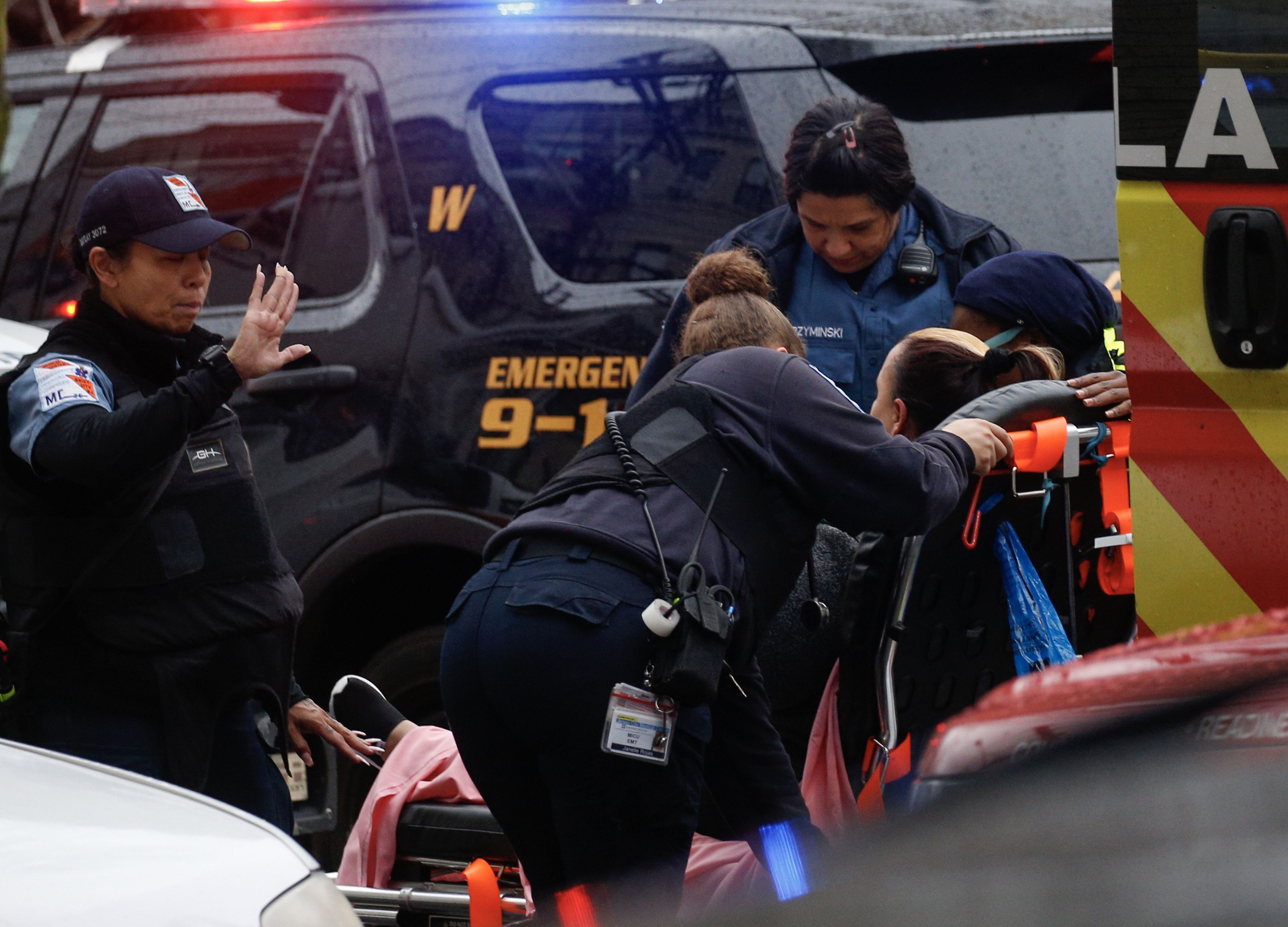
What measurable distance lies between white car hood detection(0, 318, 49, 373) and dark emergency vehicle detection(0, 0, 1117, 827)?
46cm

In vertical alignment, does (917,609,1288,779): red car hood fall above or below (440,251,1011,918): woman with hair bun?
above

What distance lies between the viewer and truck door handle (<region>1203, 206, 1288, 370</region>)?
2.52 m

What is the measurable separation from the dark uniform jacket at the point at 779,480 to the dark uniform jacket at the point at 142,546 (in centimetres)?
58

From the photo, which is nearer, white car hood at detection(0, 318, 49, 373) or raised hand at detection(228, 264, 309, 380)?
raised hand at detection(228, 264, 309, 380)

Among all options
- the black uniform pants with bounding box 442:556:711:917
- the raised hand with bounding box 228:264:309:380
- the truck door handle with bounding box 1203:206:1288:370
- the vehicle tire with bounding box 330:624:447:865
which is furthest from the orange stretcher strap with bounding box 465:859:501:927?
the truck door handle with bounding box 1203:206:1288:370

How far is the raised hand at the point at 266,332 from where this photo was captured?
288 cm

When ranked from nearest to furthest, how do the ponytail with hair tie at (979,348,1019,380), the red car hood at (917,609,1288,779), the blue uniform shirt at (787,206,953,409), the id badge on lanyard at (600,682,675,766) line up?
the red car hood at (917,609,1288,779), the id badge on lanyard at (600,682,675,766), the ponytail with hair tie at (979,348,1019,380), the blue uniform shirt at (787,206,953,409)

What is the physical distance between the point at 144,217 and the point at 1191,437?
1.83 metres

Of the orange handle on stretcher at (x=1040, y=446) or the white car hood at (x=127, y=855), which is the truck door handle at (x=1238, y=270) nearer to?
the orange handle on stretcher at (x=1040, y=446)

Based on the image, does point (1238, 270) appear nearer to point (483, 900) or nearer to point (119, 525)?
point (483, 900)

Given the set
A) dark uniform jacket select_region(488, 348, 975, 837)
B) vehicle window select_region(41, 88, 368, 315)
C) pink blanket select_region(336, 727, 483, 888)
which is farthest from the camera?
vehicle window select_region(41, 88, 368, 315)

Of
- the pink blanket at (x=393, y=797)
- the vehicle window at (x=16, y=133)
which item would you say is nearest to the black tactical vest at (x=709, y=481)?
the pink blanket at (x=393, y=797)

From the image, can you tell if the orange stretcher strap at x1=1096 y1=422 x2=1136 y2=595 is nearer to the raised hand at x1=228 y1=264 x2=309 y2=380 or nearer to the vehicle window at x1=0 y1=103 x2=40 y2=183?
the raised hand at x1=228 y1=264 x2=309 y2=380

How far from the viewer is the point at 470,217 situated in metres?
4.09
